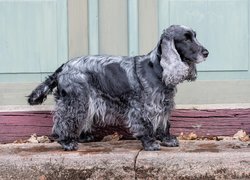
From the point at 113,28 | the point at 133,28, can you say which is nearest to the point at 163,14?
the point at 133,28

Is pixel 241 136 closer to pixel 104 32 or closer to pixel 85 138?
pixel 85 138

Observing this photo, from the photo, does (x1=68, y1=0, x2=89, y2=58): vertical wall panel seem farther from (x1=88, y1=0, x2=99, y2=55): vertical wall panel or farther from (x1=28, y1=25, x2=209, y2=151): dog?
(x1=28, y1=25, x2=209, y2=151): dog

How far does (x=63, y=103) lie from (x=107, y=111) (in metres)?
0.39

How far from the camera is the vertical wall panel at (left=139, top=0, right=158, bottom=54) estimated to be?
6.62 meters

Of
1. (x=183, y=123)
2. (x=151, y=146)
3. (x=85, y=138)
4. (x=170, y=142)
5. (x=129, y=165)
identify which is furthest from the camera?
(x=183, y=123)

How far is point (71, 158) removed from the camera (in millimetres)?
5703

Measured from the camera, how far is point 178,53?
18.7 feet

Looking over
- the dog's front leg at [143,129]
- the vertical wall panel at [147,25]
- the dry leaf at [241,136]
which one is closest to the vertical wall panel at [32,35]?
the vertical wall panel at [147,25]

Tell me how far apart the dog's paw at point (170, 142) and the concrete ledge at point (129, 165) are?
261 mm

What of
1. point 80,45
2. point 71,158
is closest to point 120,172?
point 71,158

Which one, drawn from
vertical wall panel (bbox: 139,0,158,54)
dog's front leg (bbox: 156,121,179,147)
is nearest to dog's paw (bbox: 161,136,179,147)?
dog's front leg (bbox: 156,121,179,147)

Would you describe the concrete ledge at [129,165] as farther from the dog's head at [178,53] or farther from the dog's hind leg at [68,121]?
the dog's head at [178,53]

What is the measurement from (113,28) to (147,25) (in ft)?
1.04

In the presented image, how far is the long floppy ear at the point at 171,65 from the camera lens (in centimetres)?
566
